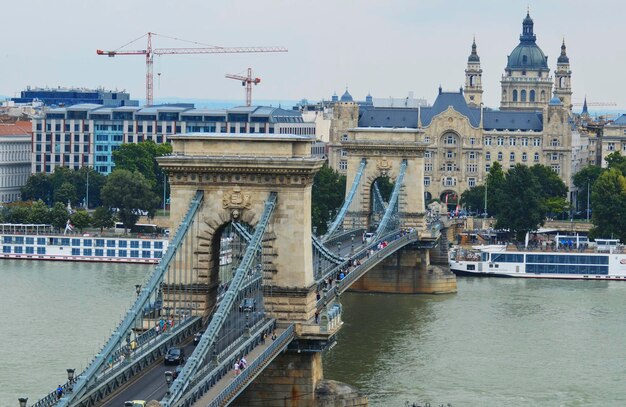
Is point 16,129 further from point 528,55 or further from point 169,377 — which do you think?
point 169,377

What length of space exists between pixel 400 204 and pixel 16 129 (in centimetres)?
5062

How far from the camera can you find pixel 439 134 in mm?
131000

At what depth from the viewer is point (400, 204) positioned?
285 feet

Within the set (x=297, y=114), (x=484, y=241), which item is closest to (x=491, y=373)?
(x=484, y=241)

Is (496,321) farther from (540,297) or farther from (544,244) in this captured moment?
(544,244)

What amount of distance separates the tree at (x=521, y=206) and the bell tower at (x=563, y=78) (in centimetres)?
6979

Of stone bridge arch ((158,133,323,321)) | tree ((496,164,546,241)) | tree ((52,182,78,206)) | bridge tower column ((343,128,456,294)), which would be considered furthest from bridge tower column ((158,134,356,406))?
tree ((52,182,78,206))

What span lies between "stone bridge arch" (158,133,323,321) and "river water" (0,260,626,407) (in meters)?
5.35

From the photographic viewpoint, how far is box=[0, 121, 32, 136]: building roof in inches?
5027

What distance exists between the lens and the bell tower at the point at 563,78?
17050 centimetres

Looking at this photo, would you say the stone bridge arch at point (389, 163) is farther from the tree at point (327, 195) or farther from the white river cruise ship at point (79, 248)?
the tree at point (327, 195)

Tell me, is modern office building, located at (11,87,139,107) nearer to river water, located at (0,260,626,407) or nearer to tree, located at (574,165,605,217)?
tree, located at (574,165,605,217)

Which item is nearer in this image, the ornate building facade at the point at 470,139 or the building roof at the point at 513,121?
the ornate building facade at the point at 470,139

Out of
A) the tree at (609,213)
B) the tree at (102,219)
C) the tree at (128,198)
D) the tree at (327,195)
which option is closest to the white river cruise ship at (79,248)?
the tree at (102,219)
